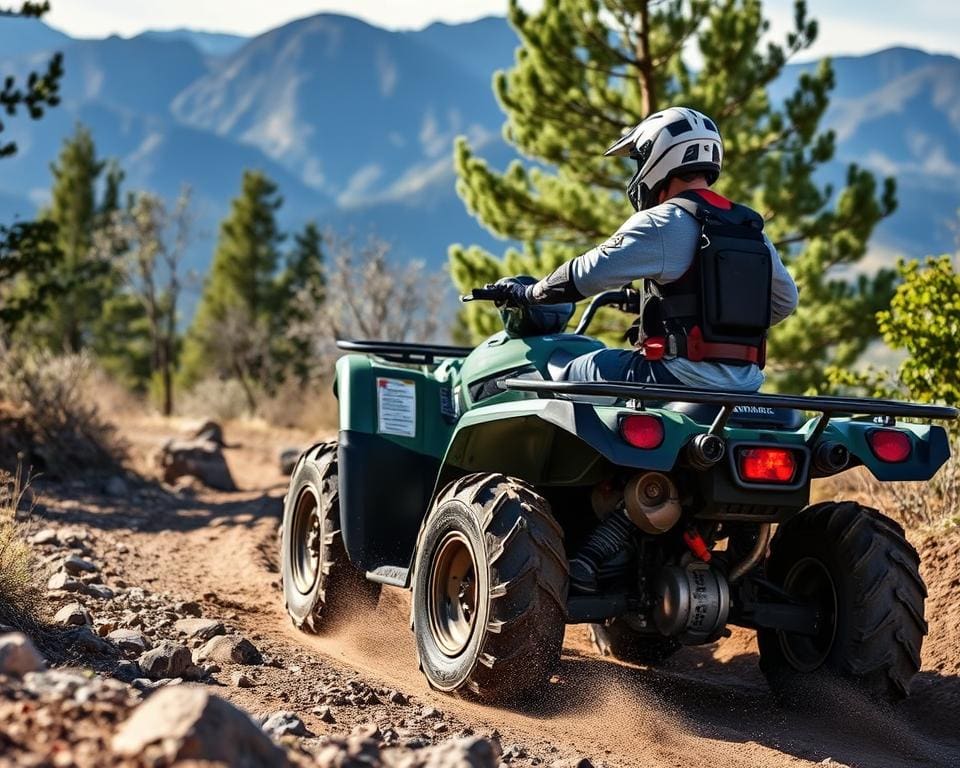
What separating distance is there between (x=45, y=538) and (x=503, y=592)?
422 cm

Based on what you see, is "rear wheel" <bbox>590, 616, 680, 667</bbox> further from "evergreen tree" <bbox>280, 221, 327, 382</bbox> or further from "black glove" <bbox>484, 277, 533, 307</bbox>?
"evergreen tree" <bbox>280, 221, 327, 382</bbox>

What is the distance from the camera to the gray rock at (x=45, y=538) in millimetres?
7992

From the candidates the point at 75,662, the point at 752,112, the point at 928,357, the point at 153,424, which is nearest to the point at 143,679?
the point at 75,662

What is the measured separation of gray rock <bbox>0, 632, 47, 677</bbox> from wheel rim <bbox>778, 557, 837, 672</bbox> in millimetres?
3380

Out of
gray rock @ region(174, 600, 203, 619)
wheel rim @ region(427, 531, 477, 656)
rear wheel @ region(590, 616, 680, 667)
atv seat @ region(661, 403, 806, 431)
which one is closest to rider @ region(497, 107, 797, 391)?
atv seat @ region(661, 403, 806, 431)

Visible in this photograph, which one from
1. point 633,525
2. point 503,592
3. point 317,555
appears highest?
point 633,525

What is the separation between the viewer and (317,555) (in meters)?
7.04

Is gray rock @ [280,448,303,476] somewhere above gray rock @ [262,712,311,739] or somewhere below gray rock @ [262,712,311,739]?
below

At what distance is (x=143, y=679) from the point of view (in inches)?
189

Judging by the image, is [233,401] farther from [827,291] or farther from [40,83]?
[40,83]

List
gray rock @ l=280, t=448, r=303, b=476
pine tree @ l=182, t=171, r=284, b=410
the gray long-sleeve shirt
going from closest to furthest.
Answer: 1. the gray long-sleeve shirt
2. gray rock @ l=280, t=448, r=303, b=476
3. pine tree @ l=182, t=171, r=284, b=410

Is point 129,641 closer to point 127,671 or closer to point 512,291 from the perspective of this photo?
point 127,671

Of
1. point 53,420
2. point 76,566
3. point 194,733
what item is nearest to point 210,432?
point 53,420

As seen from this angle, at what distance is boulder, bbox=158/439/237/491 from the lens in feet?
48.8
